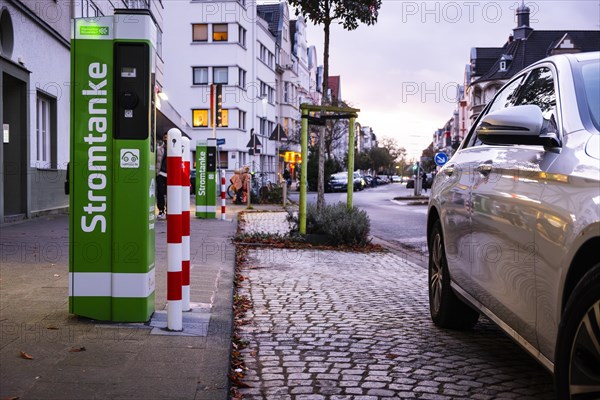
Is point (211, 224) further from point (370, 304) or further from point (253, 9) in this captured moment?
point (253, 9)

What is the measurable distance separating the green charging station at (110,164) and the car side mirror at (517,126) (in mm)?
2455

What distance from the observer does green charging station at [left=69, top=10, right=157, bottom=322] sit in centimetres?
497

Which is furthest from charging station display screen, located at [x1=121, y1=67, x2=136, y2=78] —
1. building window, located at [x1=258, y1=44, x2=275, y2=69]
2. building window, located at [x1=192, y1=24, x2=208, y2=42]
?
building window, located at [x1=258, y1=44, x2=275, y2=69]

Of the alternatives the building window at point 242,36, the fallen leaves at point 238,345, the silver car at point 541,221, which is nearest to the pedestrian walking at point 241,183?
the fallen leaves at point 238,345

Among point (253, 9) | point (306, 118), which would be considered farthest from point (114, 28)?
point (253, 9)

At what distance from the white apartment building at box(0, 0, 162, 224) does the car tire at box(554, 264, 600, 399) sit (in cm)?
1237

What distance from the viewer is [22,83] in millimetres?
14992

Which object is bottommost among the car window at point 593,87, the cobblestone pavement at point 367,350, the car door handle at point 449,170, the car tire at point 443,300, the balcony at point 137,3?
the cobblestone pavement at point 367,350

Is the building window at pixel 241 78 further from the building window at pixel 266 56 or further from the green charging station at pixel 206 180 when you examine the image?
the green charging station at pixel 206 180

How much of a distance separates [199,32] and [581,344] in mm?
53988

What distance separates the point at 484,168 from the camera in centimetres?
443

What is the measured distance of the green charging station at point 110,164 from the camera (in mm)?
4969

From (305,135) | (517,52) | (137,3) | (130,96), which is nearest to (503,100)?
(130,96)

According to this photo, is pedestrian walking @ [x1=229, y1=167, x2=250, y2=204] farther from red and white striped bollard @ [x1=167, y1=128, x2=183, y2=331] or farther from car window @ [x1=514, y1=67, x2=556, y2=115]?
car window @ [x1=514, y1=67, x2=556, y2=115]
